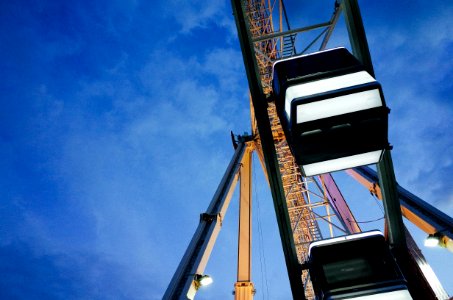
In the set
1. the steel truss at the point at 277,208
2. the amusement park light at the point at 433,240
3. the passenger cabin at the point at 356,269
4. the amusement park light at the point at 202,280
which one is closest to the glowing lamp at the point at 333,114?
the steel truss at the point at 277,208

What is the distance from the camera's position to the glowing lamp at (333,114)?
5.41 feet

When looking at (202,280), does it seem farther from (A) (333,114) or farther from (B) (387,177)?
(A) (333,114)

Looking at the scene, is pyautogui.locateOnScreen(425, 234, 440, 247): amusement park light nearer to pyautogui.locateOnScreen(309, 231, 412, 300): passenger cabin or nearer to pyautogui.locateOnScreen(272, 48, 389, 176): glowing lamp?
pyautogui.locateOnScreen(309, 231, 412, 300): passenger cabin

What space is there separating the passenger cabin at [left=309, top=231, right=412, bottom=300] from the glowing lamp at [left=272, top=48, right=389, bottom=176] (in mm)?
553

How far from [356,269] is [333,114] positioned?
104 centimetres

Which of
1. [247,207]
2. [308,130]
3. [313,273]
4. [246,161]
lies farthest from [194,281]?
[246,161]

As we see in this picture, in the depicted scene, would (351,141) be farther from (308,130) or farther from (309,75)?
(309,75)

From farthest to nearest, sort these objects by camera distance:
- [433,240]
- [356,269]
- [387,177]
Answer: [433,240] → [387,177] → [356,269]

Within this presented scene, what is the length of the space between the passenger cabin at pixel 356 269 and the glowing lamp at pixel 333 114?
0.55 meters

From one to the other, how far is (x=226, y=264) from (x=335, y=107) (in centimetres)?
17057

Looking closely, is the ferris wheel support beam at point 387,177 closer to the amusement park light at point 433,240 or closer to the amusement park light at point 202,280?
the amusement park light at point 202,280

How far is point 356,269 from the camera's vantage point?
1873 millimetres

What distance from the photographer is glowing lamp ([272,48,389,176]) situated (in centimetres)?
165

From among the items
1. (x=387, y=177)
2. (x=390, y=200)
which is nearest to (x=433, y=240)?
(x=390, y=200)
